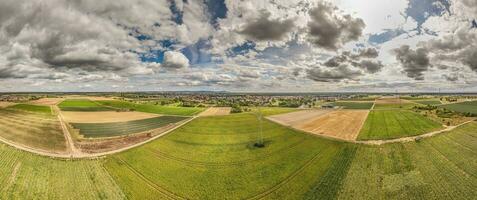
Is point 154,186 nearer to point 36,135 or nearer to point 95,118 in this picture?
point 36,135

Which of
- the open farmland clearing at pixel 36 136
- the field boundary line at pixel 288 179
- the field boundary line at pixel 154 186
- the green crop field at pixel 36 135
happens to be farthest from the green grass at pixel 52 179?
the field boundary line at pixel 288 179

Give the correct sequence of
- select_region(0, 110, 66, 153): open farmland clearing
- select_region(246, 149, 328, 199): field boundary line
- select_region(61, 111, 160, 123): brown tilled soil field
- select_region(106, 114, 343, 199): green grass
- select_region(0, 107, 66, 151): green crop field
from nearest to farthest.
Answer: select_region(246, 149, 328, 199): field boundary line, select_region(106, 114, 343, 199): green grass, select_region(0, 110, 66, 153): open farmland clearing, select_region(0, 107, 66, 151): green crop field, select_region(61, 111, 160, 123): brown tilled soil field

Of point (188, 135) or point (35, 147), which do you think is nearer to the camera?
point (35, 147)

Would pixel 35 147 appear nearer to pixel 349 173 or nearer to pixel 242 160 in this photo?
pixel 242 160

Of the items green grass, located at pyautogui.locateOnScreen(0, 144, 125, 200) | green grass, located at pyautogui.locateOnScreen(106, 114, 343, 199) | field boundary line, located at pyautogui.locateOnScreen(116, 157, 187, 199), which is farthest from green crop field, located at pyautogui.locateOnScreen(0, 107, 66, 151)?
field boundary line, located at pyautogui.locateOnScreen(116, 157, 187, 199)

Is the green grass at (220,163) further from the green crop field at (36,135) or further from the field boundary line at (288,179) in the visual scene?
the green crop field at (36,135)

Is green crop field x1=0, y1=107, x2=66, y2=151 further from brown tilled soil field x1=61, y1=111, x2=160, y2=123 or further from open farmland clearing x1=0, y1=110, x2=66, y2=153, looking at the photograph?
brown tilled soil field x1=61, y1=111, x2=160, y2=123

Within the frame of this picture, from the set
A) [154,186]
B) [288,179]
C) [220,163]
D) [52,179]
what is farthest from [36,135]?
[288,179]

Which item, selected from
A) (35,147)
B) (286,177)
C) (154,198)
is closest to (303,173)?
(286,177)
